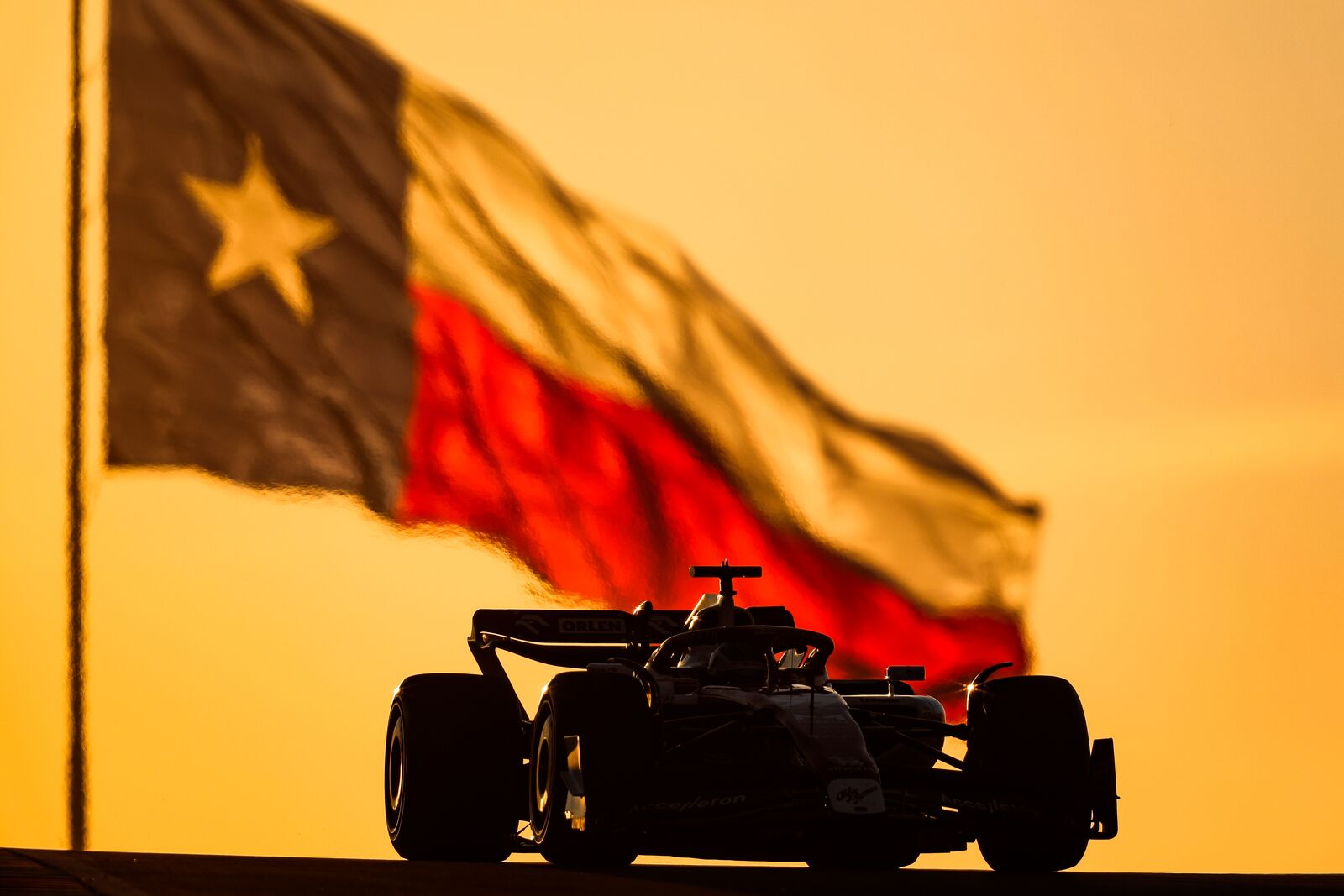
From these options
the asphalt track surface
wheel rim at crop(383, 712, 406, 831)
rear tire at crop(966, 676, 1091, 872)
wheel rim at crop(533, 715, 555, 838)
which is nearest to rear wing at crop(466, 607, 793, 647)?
wheel rim at crop(383, 712, 406, 831)

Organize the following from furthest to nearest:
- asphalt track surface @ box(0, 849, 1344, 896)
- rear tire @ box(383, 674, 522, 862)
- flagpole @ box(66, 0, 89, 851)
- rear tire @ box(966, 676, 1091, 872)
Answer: flagpole @ box(66, 0, 89, 851) < rear tire @ box(383, 674, 522, 862) < rear tire @ box(966, 676, 1091, 872) < asphalt track surface @ box(0, 849, 1344, 896)

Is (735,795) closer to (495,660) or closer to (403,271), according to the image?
(495,660)

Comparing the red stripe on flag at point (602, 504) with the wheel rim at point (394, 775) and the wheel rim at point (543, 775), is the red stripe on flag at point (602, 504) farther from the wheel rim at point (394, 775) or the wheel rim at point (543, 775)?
the wheel rim at point (543, 775)

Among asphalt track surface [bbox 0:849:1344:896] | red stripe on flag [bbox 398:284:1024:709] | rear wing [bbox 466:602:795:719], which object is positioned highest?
red stripe on flag [bbox 398:284:1024:709]

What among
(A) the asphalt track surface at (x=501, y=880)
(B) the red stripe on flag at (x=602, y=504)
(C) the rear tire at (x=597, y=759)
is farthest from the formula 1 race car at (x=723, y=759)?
(B) the red stripe on flag at (x=602, y=504)

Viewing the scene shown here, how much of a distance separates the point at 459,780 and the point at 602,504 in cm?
633

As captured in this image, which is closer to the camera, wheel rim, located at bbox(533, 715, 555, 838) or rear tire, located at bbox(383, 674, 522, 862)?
wheel rim, located at bbox(533, 715, 555, 838)

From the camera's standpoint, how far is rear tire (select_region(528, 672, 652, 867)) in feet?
36.1

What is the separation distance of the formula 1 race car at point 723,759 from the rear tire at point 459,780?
0.01 metres

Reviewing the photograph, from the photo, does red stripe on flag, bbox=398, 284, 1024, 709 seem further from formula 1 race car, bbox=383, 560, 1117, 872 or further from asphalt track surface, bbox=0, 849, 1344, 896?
asphalt track surface, bbox=0, 849, 1344, 896

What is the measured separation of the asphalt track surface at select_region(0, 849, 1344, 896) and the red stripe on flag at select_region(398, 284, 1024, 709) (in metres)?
6.58

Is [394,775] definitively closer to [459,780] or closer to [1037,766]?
[459,780]

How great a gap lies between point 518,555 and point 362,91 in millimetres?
4570

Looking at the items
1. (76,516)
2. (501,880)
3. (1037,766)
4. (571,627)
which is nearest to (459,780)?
(571,627)
